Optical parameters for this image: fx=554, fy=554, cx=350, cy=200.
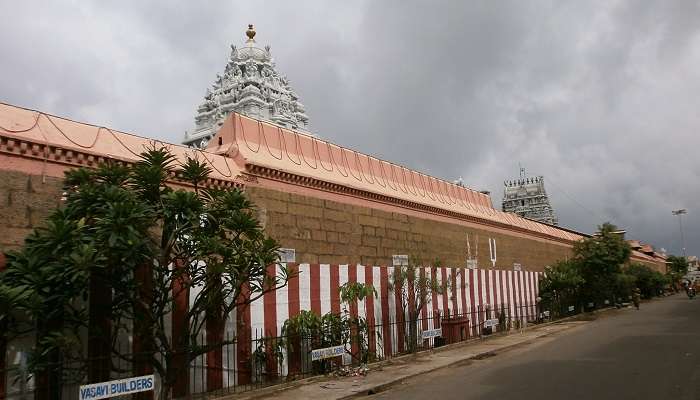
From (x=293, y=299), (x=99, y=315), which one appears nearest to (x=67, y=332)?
(x=99, y=315)

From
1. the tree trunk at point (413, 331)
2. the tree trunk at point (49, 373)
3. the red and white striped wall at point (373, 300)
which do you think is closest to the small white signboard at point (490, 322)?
the red and white striped wall at point (373, 300)

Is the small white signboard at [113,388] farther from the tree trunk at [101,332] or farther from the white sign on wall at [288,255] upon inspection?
the white sign on wall at [288,255]

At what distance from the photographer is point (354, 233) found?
1608 centimetres

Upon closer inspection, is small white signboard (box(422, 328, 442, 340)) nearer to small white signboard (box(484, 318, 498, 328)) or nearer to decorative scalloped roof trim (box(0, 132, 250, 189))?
small white signboard (box(484, 318, 498, 328))

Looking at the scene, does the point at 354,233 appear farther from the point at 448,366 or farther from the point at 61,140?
the point at 61,140

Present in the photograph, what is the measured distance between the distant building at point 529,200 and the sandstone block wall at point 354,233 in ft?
201

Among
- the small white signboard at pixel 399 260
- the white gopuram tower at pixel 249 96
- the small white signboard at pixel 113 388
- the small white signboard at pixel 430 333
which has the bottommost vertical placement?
the small white signboard at pixel 430 333

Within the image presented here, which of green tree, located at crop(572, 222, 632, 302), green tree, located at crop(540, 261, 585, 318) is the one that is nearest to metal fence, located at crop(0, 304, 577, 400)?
green tree, located at crop(540, 261, 585, 318)

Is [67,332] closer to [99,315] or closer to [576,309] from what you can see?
[99,315]

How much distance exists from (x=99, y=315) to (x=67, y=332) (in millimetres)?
534

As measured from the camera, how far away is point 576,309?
3253 centimetres

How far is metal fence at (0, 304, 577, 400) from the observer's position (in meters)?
8.63

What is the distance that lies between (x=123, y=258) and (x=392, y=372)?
300 inches

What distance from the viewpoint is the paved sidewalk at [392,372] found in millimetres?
10953
